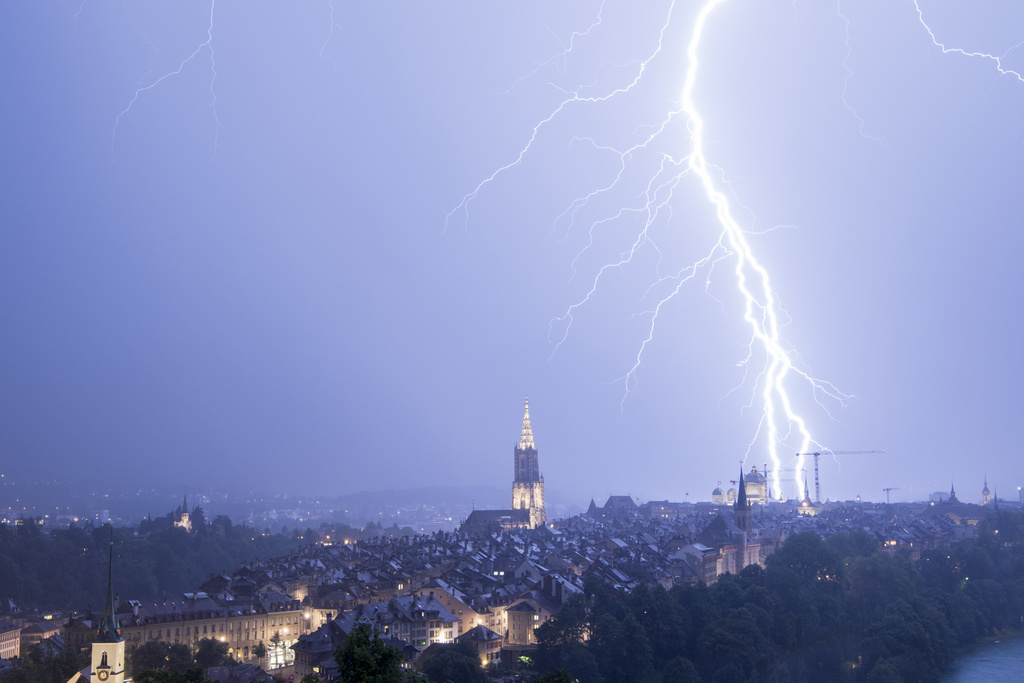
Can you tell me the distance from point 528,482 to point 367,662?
15602 cm

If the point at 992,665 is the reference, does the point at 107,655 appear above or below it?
above

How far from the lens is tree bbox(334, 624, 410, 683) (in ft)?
89.9

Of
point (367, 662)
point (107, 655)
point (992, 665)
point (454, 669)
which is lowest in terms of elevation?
point (992, 665)

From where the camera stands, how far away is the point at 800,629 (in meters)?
63.2

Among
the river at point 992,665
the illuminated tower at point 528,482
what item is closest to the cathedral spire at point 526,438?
the illuminated tower at point 528,482

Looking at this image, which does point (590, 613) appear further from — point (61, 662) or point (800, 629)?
point (61, 662)

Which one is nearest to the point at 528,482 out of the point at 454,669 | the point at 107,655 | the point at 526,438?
the point at 526,438

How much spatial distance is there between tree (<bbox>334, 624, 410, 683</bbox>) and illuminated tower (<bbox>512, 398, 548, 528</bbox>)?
148993 millimetres

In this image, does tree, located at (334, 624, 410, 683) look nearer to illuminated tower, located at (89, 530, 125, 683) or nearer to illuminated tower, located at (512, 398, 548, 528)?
illuminated tower, located at (89, 530, 125, 683)

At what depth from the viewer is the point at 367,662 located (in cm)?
2762

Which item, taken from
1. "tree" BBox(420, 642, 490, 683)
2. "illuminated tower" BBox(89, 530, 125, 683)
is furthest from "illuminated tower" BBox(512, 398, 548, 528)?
"illuminated tower" BBox(89, 530, 125, 683)

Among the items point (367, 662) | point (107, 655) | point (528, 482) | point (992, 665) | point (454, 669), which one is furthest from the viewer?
point (528, 482)

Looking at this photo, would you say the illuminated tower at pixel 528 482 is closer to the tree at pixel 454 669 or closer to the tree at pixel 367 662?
the tree at pixel 454 669

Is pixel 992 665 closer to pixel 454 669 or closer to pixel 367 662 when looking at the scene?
pixel 454 669
